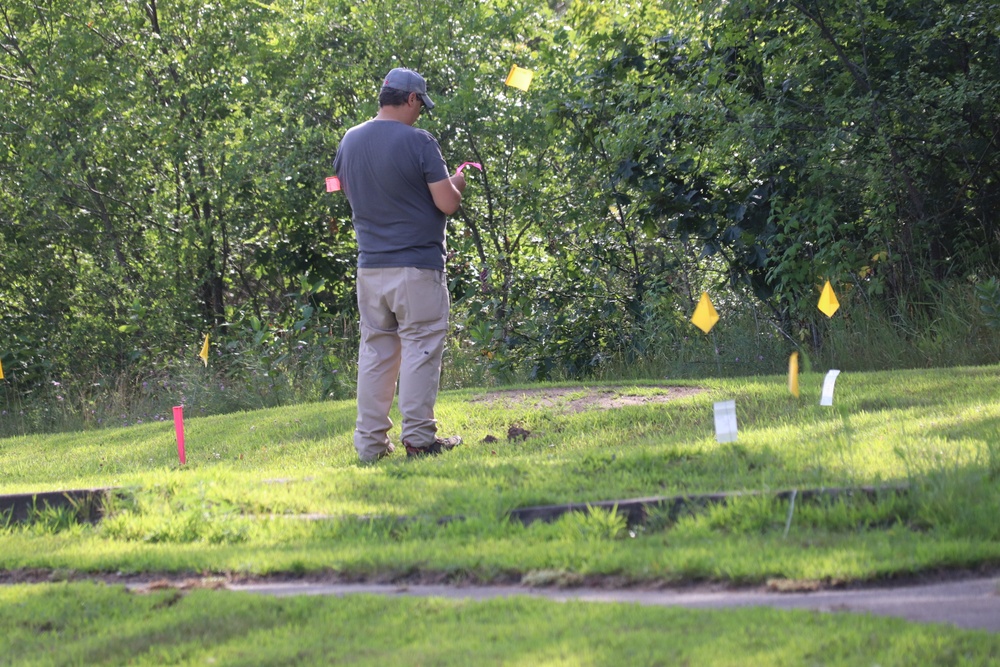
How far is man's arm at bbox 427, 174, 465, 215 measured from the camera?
7426mm

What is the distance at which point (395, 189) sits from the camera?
7516mm

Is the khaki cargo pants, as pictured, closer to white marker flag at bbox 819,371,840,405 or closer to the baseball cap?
the baseball cap

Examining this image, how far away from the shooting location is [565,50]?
50.2ft

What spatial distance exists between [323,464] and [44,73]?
42.2 feet

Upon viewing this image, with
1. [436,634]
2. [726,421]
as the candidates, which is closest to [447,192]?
[726,421]

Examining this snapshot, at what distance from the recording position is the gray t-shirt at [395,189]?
294 inches

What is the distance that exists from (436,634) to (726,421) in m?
2.47

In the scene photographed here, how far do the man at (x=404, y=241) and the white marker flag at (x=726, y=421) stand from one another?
229 centimetres

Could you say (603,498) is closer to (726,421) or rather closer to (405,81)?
(726,421)

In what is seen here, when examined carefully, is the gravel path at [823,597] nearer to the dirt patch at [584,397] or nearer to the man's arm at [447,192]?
the man's arm at [447,192]

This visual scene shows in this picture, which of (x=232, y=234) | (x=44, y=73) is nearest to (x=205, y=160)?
(x=232, y=234)

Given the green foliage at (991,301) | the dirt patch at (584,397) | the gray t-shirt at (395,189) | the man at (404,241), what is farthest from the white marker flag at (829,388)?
the green foliage at (991,301)

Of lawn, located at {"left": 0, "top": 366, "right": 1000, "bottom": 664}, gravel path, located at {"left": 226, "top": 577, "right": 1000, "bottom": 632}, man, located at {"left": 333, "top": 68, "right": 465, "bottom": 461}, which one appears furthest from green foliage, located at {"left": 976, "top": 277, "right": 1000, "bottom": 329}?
gravel path, located at {"left": 226, "top": 577, "right": 1000, "bottom": 632}

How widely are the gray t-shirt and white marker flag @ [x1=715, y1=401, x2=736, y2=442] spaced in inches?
96.7
